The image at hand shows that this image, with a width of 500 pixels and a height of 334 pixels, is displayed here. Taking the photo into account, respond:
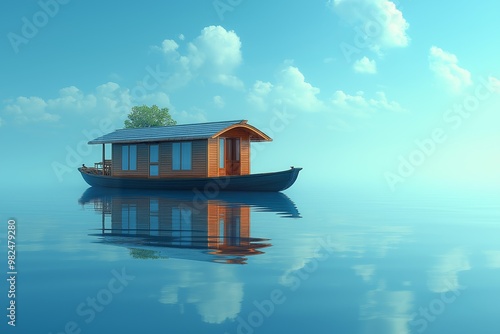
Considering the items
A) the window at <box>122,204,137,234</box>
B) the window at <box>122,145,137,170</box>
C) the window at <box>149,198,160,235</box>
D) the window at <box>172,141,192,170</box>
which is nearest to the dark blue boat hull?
the window at <box>172,141,192,170</box>

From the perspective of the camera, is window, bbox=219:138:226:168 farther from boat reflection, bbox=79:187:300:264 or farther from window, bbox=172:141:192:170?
boat reflection, bbox=79:187:300:264

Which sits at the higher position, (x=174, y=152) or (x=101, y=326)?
(x=174, y=152)

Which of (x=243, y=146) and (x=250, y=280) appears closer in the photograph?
(x=250, y=280)

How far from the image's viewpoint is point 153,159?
31.9m

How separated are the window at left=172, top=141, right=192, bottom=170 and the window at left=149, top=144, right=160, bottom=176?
5.00ft

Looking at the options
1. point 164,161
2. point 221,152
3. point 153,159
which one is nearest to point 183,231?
point 221,152

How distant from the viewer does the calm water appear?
557cm

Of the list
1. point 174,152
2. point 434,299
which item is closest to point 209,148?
point 174,152

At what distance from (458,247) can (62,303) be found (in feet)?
27.3

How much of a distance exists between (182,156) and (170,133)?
1.81 metres

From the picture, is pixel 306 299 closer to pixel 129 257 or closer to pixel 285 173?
pixel 129 257

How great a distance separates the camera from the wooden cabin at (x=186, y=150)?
29.3 meters

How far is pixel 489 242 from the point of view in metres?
12.3

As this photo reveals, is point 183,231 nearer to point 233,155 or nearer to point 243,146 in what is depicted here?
point 233,155
